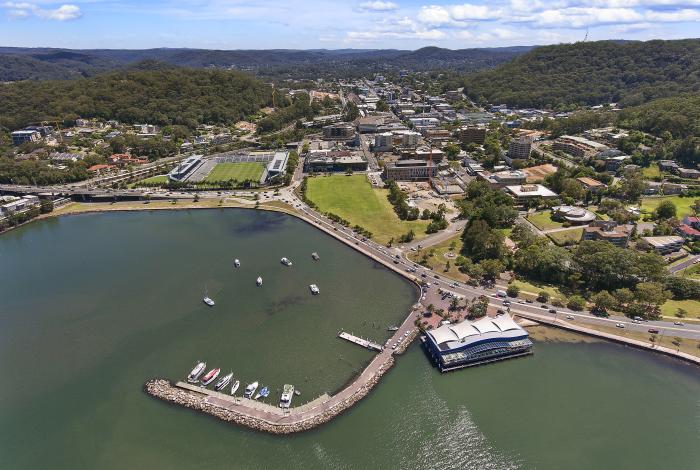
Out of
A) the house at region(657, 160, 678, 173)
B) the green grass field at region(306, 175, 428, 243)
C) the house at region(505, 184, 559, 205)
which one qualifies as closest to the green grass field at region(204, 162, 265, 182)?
the green grass field at region(306, 175, 428, 243)

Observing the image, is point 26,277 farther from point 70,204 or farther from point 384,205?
point 384,205

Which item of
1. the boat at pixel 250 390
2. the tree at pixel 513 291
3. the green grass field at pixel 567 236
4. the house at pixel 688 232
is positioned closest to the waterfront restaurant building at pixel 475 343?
the tree at pixel 513 291

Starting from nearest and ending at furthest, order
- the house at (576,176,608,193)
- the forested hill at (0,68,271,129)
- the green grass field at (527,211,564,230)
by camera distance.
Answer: the green grass field at (527,211,564,230) < the house at (576,176,608,193) < the forested hill at (0,68,271,129)

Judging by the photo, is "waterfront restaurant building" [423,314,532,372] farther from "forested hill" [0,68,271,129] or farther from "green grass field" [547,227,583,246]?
"forested hill" [0,68,271,129]

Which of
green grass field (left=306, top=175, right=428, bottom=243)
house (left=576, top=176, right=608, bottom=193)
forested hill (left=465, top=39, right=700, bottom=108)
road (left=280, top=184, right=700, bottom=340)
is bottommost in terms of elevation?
road (left=280, top=184, right=700, bottom=340)

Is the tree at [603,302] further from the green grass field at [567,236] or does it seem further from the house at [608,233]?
the green grass field at [567,236]
